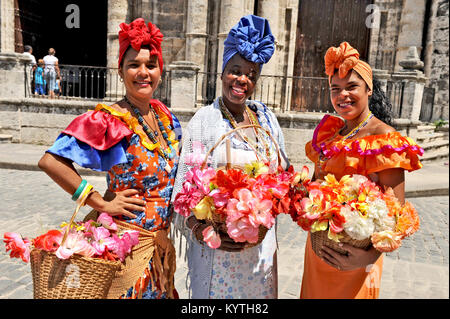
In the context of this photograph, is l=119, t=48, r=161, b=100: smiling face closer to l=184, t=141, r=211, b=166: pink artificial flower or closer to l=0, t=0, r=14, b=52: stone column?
l=184, t=141, r=211, b=166: pink artificial flower

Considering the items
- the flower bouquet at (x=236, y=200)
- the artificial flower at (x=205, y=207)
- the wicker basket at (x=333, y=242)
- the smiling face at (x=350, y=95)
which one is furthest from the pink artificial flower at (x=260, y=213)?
the smiling face at (x=350, y=95)

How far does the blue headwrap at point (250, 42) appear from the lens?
2287mm

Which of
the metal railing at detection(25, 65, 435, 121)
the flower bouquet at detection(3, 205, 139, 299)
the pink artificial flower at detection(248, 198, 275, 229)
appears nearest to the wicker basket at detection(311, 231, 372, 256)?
the pink artificial flower at detection(248, 198, 275, 229)

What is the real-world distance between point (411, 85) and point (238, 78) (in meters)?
10.5

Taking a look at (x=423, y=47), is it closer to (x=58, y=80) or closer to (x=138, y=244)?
(x=58, y=80)

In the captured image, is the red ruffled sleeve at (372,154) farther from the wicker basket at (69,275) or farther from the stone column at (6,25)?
the stone column at (6,25)

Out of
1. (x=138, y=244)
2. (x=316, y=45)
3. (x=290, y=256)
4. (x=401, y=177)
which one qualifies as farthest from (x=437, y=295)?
(x=316, y=45)

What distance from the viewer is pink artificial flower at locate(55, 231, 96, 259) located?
171 centimetres

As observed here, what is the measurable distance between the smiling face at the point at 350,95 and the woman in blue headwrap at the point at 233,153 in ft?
1.68

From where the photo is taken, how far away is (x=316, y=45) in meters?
14.0

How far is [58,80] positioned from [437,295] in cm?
1225

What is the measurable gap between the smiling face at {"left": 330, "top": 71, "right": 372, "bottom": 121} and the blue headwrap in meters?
0.50

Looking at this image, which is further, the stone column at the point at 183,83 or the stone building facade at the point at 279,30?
the stone building facade at the point at 279,30

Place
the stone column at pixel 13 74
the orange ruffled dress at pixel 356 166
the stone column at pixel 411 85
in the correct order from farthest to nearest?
the stone column at pixel 13 74
the stone column at pixel 411 85
the orange ruffled dress at pixel 356 166
